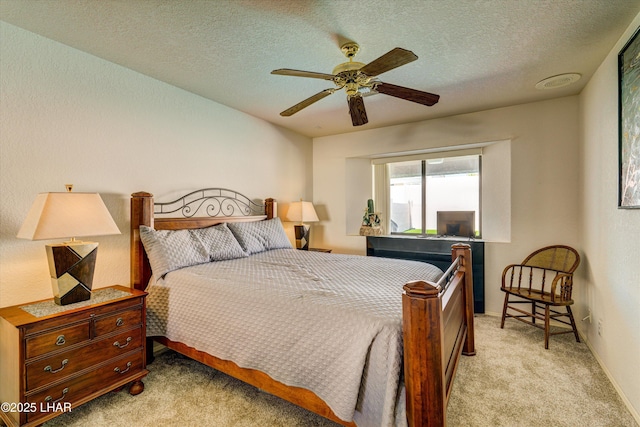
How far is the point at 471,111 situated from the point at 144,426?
Result: 431 centimetres

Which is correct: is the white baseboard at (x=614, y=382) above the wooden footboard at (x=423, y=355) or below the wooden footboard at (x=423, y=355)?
below

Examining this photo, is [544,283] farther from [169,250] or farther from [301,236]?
[169,250]

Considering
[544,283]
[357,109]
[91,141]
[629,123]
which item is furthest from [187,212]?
[544,283]

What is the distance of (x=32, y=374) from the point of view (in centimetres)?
157

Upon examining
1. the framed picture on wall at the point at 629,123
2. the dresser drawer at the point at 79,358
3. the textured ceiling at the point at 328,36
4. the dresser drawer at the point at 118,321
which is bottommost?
the dresser drawer at the point at 79,358

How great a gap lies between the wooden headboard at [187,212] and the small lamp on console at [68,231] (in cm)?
50

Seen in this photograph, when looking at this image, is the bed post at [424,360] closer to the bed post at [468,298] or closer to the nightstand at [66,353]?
the bed post at [468,298]

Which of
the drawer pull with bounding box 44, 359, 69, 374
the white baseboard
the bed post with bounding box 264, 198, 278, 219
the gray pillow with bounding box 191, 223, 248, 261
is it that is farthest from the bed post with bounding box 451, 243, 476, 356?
the drawer pull with bounding box 44, 359, 69, 374

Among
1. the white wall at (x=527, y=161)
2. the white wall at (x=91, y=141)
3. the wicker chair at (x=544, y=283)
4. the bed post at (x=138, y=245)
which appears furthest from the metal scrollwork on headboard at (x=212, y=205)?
the wicker chair at (x=544, y=283)

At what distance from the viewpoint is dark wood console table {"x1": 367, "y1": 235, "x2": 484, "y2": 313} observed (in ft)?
11.9

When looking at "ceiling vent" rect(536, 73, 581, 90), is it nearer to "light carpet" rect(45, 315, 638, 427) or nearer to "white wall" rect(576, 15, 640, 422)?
"white wall" rect(576, 15, 640, 422)

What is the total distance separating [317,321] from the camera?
1.55 m

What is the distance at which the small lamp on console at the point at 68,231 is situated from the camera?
5.63ft

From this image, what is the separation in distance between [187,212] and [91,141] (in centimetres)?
103
